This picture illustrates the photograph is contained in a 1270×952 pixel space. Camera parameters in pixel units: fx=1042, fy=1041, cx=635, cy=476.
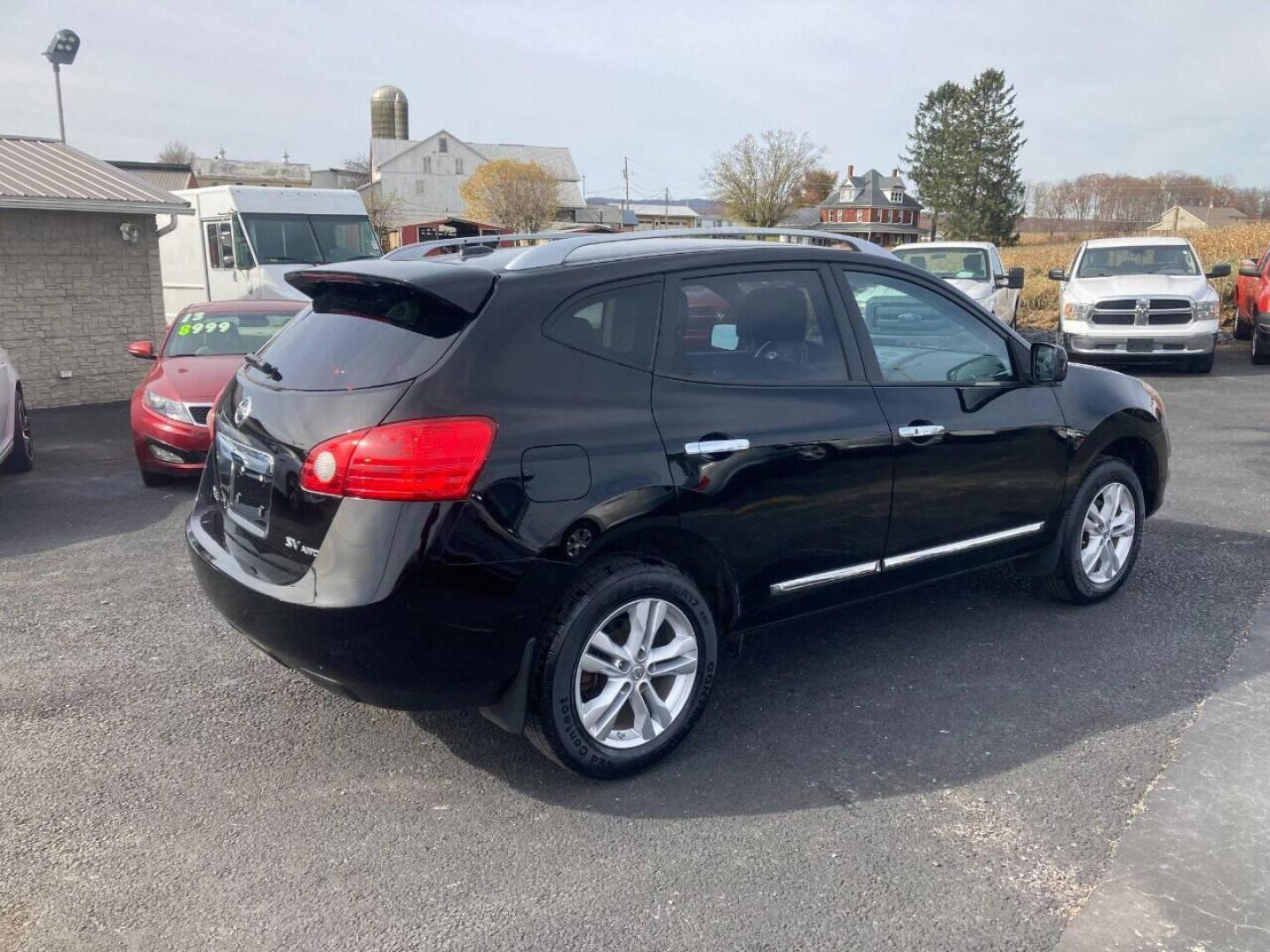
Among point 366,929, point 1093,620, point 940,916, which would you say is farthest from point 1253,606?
point 366,929

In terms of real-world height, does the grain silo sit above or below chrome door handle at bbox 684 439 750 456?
above

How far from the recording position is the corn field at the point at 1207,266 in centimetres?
1975

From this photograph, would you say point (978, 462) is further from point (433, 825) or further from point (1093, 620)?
point (433, 825)

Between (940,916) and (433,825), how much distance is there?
151cm

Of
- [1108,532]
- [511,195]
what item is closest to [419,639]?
[1108,532]

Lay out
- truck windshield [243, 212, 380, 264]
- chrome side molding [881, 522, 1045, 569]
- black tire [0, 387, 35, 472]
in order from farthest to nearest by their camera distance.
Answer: truck windshield [243, 212, 380, 264]
black tire [0, 387, 35, 472]
chrome side molding [881, 522, 1045, 569]

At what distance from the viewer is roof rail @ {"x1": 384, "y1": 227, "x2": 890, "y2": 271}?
11.6 feet

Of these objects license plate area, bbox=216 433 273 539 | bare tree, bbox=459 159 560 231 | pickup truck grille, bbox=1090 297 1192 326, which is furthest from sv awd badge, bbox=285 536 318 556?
bare tree, bbox=459 159 560 231

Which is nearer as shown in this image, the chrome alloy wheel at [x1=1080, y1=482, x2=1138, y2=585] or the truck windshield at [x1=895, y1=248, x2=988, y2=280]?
the chrome alloy wheel at [x1=1080, y1=482, x2=1138, y2=585]

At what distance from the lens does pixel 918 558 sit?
14.0 feet

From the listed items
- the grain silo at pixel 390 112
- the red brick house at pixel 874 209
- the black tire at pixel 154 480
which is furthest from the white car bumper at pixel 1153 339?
the red brick house at pixel 874 209

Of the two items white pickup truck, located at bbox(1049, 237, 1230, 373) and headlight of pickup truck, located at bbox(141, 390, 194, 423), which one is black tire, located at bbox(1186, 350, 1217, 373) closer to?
white pickup truck, located at bbox(1049, 237, 1230, 373)

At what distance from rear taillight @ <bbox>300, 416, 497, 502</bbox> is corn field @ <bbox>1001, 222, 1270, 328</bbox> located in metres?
17.8

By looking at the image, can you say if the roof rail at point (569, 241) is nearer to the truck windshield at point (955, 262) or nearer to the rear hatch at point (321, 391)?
the rear hatch at point (321, 391)
